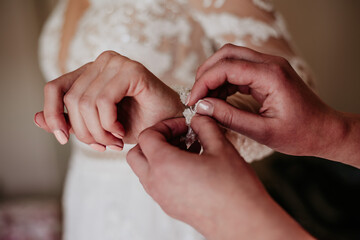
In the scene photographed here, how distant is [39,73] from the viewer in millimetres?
1673

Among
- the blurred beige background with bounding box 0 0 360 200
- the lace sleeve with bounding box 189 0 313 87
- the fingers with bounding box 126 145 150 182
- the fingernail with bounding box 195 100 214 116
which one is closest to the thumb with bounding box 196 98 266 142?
the fingernail with bounding box 195 100 214 116

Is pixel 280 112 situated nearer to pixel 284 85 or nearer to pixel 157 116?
pixel 284 85

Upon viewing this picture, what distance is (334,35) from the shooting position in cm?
187

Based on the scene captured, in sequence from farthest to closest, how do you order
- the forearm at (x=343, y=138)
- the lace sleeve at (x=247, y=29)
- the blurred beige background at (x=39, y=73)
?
the blurred beige background at (x=39, y=73), the lace sleeve at (x=247, y=29), the forearm at (x=343, y=138)

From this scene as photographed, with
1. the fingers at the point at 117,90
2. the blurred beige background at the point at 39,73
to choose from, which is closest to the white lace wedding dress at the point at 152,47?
the fingers at the point at 117,90

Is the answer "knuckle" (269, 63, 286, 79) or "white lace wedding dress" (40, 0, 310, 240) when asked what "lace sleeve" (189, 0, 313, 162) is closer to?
"white lace wedding dress" (40, 0, 310, 240)

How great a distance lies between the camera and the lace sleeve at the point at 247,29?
0.62 metres

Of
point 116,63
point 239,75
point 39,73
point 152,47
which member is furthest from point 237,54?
point 39,73

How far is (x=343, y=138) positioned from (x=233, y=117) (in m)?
0.21

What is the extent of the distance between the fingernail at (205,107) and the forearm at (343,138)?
0.66ft

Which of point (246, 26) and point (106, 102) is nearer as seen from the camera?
point (106, 102)

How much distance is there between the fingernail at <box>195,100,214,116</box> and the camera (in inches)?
16.6

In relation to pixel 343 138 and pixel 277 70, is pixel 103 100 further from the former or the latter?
pixel 343 138

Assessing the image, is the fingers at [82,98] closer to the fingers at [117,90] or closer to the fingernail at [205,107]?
the fingers at [117,90]
